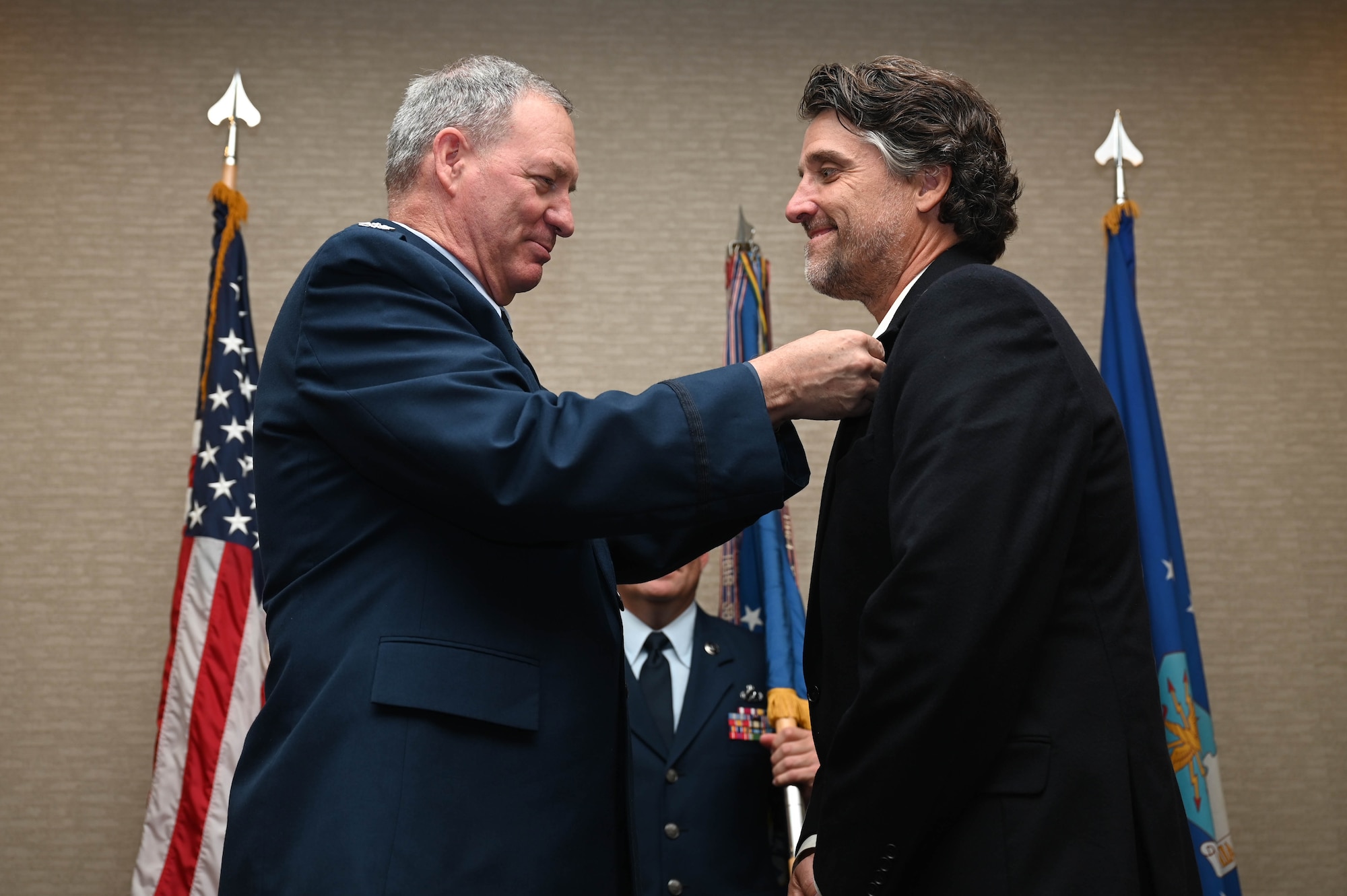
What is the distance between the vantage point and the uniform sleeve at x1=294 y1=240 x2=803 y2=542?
Answer: 1.31 m

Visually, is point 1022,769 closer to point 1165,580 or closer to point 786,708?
point 786,708

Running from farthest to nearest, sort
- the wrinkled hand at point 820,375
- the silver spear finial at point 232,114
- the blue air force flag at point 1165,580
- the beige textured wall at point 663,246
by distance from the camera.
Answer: the beige textured wall at point 663,246
the silver spear finial at point 232,114
the blue air force flag at point 1165,580
the wrinkled hand at point 820,375

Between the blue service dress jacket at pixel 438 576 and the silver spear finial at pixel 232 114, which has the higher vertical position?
the silver spear finial at pixel 232 114

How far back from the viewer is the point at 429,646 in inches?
52.6

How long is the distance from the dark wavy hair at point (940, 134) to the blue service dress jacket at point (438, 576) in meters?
0.57

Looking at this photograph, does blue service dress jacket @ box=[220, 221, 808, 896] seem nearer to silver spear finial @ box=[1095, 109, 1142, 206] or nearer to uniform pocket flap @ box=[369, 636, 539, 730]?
uniform pocket flap @ box=[369, 636, 539, 730]

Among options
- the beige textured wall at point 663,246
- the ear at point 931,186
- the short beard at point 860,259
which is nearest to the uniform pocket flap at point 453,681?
the short beard at point 860,259

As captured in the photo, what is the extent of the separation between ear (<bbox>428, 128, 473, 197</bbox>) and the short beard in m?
0.55

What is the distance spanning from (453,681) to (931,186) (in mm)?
1055

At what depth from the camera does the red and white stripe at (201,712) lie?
3.28 metres

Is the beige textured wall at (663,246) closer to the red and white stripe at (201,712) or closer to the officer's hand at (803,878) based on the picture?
the red and white stripe at (201,712)

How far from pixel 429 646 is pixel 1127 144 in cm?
325

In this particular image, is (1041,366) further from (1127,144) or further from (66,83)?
(66,83)

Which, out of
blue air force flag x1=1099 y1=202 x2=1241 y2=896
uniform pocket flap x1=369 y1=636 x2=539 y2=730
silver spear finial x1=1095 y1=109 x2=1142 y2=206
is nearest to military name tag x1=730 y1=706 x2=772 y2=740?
blue air force flag x1=1099 y1=202 x2=1241 y2=896
